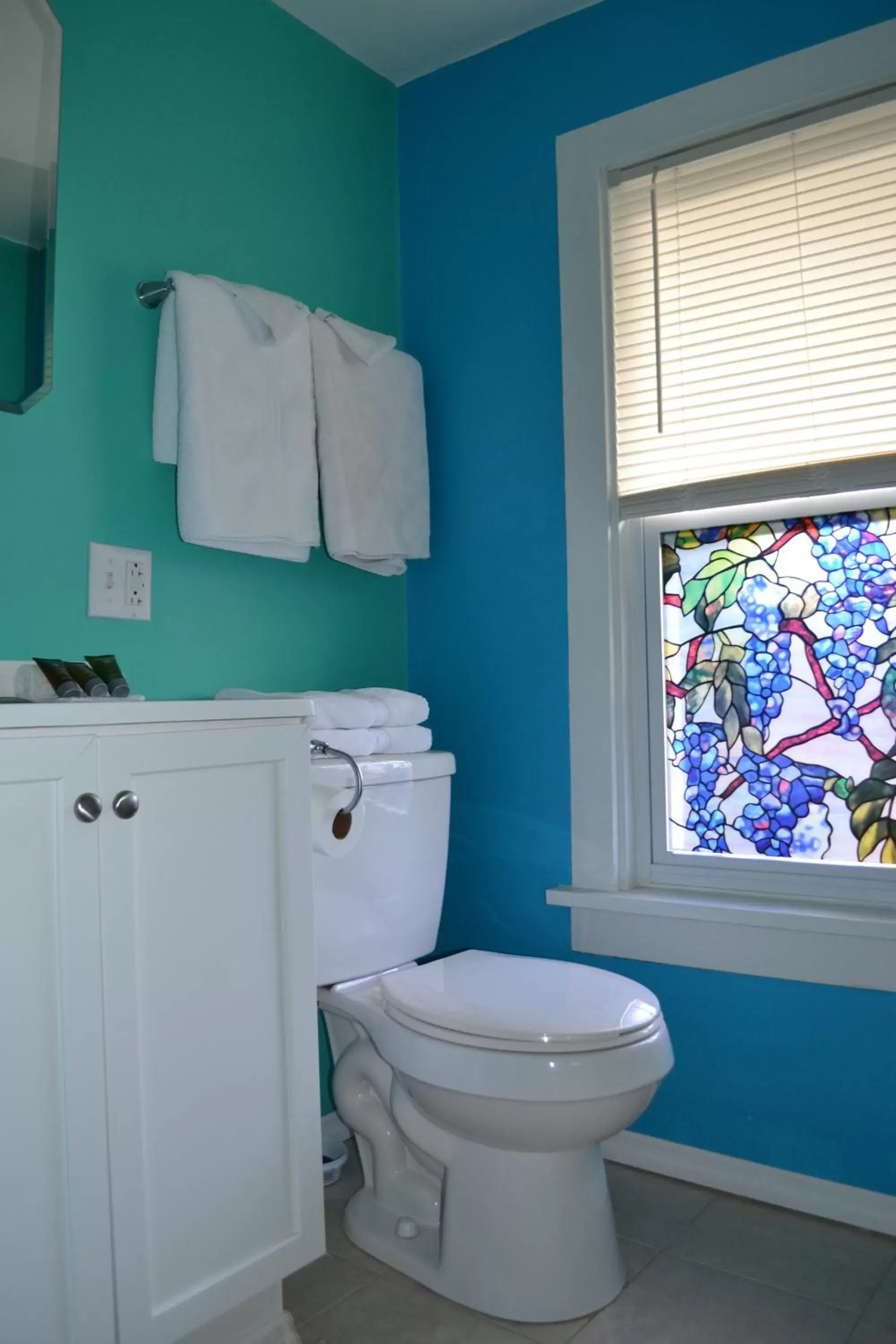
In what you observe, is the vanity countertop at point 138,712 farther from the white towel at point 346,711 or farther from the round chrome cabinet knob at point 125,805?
Answer: the white towel at point 346,711

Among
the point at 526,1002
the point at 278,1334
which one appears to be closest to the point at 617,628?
the point at 526,1002

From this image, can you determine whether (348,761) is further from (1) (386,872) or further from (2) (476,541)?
(2) (476,541)

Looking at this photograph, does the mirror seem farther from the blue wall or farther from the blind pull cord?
the blind pull cord

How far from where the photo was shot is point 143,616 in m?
1.61

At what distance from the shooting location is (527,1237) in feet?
4.63

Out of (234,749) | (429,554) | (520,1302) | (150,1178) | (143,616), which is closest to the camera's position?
(150,1178)

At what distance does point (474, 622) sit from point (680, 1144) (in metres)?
1.03

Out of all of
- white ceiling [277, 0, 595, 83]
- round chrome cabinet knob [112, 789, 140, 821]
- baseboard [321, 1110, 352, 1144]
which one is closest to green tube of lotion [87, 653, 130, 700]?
round chrome cabinet knob [112, 789, 140, 821]

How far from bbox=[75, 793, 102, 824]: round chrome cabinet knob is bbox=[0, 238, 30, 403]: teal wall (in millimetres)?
637

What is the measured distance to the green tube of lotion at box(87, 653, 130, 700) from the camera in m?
1.33

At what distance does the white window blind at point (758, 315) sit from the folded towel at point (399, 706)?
0.53m

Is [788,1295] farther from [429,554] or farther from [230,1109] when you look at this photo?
[429,554]

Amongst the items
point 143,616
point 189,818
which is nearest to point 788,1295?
point 189,818

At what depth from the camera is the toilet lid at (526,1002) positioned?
1.30 metres
